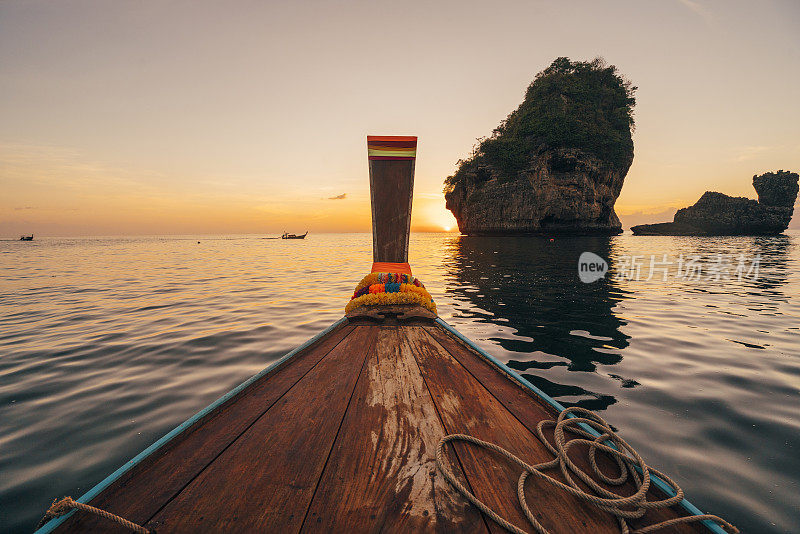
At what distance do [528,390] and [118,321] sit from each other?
344 inches

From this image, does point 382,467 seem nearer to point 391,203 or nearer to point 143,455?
point 143,455

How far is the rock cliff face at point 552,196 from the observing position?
45.8 metres

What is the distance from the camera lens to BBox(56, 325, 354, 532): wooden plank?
4.08 feet

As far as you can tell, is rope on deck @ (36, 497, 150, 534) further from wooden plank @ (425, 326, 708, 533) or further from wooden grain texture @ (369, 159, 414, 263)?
wooden grain texture @ (369, 159, 414, 263)

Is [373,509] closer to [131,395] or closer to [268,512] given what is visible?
[268,512]

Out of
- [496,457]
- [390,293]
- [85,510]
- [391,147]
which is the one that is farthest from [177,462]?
[391,147]

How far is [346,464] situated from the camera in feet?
5.16

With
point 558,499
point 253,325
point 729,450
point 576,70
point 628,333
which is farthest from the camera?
point 576,70

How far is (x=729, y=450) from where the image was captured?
2.59m

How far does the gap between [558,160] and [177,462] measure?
5514 cm

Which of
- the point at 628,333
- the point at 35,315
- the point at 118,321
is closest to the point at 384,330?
the point at 628,333

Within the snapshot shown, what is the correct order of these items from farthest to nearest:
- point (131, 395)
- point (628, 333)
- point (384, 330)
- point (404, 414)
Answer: point (628, 333) < point (384, 330) < point (131, 395) < point (404, 414)

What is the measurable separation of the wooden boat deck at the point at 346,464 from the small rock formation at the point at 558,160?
5076 cm

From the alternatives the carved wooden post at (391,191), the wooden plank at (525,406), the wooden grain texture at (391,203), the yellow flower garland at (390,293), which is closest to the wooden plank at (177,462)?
the wooden plank at (525,406)
